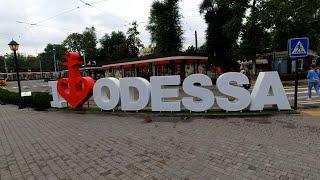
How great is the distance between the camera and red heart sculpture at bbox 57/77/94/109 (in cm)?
1362

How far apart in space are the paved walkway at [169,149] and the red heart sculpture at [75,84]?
367 cm

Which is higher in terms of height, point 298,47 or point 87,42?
point 87,42

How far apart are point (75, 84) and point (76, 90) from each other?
0.29m

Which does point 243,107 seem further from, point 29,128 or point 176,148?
point 29,128

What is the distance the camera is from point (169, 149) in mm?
6664

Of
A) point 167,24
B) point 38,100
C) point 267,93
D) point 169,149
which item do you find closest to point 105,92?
point 38,100

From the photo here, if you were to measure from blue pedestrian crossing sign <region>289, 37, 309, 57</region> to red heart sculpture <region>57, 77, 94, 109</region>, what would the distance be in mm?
8563

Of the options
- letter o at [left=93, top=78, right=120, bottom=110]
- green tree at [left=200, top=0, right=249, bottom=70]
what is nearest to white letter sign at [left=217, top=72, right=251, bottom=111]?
letter o at [left=93, top=78, right=120, bottom=110]

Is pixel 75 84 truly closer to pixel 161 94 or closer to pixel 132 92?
pixel 132 92

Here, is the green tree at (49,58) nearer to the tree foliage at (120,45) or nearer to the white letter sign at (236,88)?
the tree foliage at (120,45)

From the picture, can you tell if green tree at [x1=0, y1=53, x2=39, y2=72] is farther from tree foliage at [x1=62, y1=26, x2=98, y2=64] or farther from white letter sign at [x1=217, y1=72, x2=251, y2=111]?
white letter sign at [x1=217, y1=72, x2=251, y2=111]

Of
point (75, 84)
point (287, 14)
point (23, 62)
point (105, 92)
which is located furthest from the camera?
point (23, 62)

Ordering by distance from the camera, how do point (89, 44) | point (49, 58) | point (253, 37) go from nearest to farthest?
point (253, 37) < point (89, 44) < point (49, 58)

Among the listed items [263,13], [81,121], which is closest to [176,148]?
[81,121]
